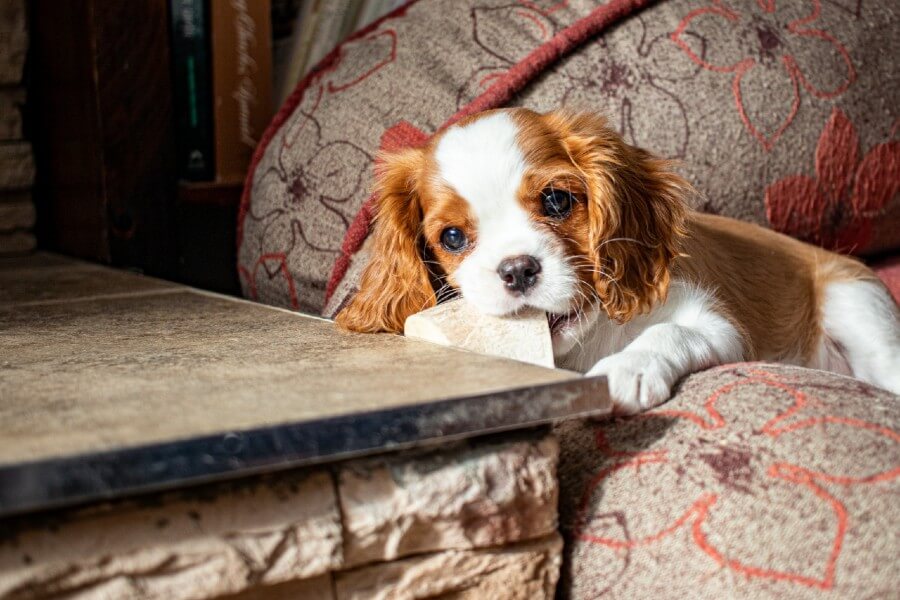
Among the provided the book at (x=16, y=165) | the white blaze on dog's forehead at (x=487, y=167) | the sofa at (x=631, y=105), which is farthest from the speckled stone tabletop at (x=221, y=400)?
the book at (x=16, y=165)

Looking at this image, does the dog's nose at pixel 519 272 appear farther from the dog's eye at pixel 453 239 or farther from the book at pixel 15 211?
the book at pixel 15 211

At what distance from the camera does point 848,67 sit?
2287 mm

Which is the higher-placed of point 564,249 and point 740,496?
point 564,249

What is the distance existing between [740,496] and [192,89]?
6.64 feet

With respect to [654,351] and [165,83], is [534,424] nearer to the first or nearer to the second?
[654,351]

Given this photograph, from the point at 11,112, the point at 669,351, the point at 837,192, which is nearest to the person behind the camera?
the point at 669,351

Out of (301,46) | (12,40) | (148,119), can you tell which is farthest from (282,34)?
(12,40)

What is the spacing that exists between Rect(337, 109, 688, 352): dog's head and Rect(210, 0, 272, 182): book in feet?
3.78

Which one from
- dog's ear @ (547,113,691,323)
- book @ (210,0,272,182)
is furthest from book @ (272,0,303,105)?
dog's ear @ (547,113,691,323)

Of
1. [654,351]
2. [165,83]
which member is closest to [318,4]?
[165,83]

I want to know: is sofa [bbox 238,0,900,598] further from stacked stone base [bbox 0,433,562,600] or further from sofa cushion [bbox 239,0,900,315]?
stacked stone base [bbox 0,433,562,600]

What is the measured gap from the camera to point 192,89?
260 cm

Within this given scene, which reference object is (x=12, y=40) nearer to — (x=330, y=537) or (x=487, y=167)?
(x=487, y=167)

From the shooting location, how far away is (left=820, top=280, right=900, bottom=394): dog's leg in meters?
1.95
